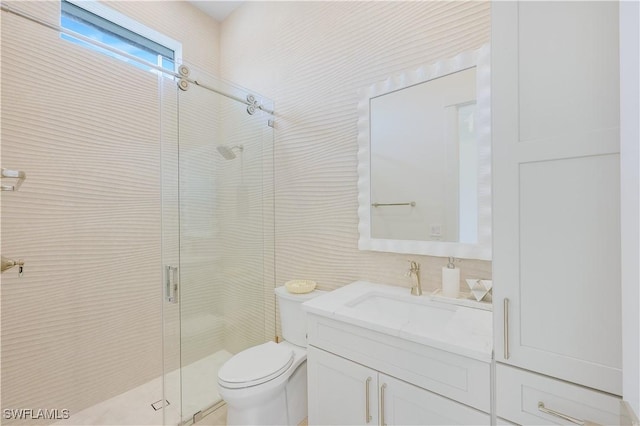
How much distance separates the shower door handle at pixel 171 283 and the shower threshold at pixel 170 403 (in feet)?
1.41

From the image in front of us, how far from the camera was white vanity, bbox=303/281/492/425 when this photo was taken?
0.92 meters

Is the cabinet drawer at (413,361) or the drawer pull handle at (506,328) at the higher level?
the drawer pull handle at (506,328)

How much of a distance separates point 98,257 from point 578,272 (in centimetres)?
239

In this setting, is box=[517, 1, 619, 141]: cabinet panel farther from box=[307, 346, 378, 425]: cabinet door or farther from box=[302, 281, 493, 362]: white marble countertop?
box=[307, 346, 378, 425]: cabinet door

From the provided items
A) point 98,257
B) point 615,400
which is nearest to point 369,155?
point 615,400

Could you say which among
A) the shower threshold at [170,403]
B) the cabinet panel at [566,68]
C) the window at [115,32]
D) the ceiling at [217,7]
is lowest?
the shower threshold at [170,403]

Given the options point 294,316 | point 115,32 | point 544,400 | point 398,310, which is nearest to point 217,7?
point 115,32

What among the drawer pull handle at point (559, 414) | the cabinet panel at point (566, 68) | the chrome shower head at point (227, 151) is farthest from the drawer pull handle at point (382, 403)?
the chrome shower head at point (227, 151)

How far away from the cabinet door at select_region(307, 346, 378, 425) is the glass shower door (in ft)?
2.57

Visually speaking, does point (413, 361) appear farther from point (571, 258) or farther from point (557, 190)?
point (557, 190)

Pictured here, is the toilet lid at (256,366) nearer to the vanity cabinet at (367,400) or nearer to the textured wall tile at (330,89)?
the vanity cabinet at (367,400)

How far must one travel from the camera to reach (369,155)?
1.68 meters

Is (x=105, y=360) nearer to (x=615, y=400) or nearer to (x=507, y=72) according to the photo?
(x=615, y=400)

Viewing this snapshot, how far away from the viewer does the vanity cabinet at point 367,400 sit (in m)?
0.97
